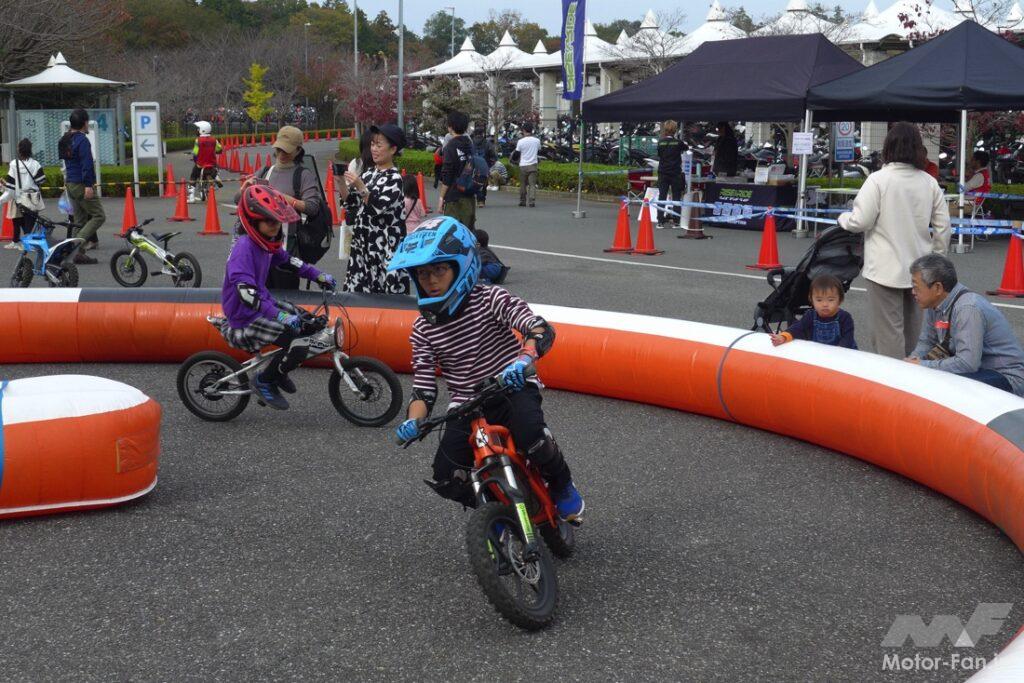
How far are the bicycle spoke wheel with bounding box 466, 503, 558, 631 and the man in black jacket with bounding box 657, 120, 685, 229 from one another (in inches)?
631

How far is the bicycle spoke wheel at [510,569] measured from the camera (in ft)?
13.8

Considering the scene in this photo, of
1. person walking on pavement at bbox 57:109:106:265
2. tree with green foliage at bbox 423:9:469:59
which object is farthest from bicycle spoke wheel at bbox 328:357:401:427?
tree with green foliage at bbox 423:9:469:59

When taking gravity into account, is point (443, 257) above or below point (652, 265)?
above

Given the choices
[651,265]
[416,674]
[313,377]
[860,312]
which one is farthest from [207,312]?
[651,265]

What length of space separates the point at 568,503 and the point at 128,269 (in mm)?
9422

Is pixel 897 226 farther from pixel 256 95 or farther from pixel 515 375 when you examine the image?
pixel 256 95

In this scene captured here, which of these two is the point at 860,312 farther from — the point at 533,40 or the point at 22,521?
the point at 533,40

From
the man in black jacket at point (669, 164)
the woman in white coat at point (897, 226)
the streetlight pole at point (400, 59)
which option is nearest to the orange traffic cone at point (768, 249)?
the man in black jacket at point (669, 164)

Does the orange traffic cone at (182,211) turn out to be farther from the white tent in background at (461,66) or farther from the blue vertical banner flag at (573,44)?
the white tent in background at (461,66)

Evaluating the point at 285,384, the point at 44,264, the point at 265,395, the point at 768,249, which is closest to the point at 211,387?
the point at 265,395

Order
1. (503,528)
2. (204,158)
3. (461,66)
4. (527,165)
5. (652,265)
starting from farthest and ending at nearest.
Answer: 1. (461,66)
2. (204,158)
3. (527,165)
4. (652,265)
5. (503,528)

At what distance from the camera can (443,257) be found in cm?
456

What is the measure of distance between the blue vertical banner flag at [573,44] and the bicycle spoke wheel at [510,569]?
18.2 meters

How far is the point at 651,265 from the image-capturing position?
15781 millimetres
